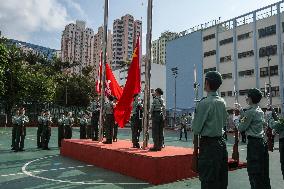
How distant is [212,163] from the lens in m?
4.22

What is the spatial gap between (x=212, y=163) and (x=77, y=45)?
10463 cm

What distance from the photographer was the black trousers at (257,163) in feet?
18.7

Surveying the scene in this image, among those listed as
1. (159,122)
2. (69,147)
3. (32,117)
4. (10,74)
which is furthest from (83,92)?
(159,122)

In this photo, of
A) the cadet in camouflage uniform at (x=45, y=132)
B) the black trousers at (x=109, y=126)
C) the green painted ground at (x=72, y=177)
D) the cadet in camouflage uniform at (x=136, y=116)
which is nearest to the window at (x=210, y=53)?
the cadet in camouflage uniform at (x=45, y=132)

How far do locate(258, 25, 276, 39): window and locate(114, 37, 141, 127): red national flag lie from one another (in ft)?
120

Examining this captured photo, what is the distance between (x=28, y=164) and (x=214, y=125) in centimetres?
882

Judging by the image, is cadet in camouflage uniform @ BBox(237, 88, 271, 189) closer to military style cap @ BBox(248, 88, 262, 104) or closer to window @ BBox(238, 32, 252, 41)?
military style cap @ BBox(248, 88, 262, 104)

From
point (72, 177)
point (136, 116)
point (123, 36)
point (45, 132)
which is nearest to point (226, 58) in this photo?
point (45, 132)

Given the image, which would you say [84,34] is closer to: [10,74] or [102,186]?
[10,74]

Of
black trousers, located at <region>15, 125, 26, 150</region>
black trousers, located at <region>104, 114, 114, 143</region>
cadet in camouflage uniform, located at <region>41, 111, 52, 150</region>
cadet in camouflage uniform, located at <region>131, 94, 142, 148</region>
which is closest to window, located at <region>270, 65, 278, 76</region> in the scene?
cadet in camouflage uniform, located at <region>41, 111, 52, 150</region>

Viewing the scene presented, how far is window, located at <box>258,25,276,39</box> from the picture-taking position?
4247cm

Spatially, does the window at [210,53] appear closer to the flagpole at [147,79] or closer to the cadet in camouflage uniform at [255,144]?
the flagpole at [147,79]

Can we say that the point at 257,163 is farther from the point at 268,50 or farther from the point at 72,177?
the point at 268,50

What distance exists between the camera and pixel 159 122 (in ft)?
33.5
